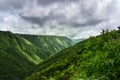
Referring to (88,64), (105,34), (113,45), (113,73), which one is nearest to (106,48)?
(113,45)

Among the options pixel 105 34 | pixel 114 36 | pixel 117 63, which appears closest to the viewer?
pixel 117 63

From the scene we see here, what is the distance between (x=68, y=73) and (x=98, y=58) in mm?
6873

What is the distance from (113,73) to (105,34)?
15.8 m

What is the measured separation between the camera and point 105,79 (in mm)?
26812

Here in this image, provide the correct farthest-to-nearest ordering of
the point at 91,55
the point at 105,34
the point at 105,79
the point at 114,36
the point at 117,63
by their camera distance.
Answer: the point at 105,34
the point at 114,36
the point at 91,55
the point at 117,63
the point at 105,79

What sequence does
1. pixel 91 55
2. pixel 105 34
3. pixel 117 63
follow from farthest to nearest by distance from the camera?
1. pixel 105 34
2. pixel 91 55
3. pixel 117 63

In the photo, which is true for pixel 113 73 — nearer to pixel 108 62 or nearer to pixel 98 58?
pixel 108 62

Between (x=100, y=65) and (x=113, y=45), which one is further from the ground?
(x=113, y=45)

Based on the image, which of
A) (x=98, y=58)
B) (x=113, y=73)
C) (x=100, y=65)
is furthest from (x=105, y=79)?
(x=98, y=58)

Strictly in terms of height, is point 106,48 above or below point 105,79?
above

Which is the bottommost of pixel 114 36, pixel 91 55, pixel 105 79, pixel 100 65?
pixel 105 79

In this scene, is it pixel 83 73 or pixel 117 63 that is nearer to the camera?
pixel 117 63

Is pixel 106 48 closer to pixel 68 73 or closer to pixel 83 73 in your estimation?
pixel 83 73

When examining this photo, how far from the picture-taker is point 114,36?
39.9m
